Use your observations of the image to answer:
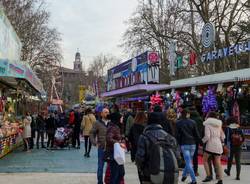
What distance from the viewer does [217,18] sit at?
125 ft

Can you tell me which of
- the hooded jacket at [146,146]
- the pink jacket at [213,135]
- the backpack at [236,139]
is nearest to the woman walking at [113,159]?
A: the hooded jacket at [146,146]

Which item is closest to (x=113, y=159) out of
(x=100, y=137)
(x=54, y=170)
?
(x=100, y=137)

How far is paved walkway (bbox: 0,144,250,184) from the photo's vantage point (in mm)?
10562

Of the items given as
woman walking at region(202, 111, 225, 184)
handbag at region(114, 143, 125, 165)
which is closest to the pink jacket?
woman walking at region(202, 111, 225, 184)

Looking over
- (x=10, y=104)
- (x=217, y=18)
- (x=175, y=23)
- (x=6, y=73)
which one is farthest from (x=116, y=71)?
(x=6, y=73)

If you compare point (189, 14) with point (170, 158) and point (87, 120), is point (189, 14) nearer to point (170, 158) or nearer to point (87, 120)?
point (87, 120)

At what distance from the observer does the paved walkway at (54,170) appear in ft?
34.7

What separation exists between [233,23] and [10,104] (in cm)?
2343

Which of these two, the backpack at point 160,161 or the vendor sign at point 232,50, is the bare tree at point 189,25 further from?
the backpack at point 160,161

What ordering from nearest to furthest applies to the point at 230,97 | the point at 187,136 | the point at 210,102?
the point at 187,136 < the point at 230,97 < the point at 210,102

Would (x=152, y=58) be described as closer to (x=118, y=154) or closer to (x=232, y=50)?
(x=232, y=50)

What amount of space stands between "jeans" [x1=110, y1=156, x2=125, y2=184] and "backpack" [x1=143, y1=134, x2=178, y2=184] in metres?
2.14

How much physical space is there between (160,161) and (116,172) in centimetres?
233

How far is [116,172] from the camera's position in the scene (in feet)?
26.8
